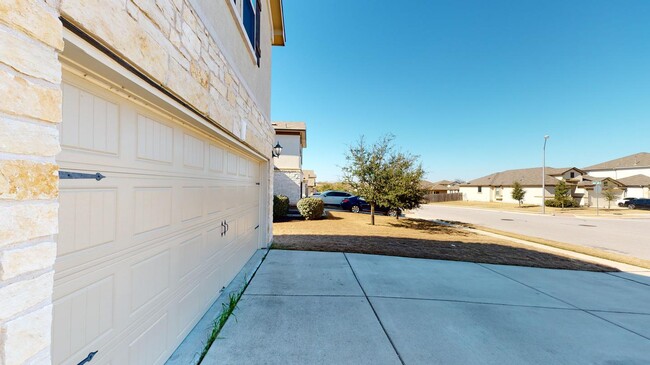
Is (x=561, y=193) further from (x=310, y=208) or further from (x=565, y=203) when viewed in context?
(x=310, y=208)

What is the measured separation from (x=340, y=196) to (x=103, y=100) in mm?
19814

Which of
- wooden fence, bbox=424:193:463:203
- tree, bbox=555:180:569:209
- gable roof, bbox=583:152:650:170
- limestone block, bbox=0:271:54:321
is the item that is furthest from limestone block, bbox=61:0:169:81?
gable roof, bbox=583:152:650:170

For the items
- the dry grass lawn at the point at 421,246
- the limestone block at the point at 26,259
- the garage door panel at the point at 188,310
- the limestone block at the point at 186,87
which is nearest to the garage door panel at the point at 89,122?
the limestone block at the point at 186,87

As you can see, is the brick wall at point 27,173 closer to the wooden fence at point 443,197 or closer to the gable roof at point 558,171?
the wooden fence at point 443,197

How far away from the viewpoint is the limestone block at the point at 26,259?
90cm

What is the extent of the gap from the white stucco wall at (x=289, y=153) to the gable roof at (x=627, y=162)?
59.1 metres

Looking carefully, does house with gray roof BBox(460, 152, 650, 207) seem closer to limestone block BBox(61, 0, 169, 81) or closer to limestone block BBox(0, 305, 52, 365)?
limestone block BBox(61, 0, 169, 81)

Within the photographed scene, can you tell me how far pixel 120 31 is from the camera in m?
1.47

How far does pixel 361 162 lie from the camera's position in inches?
502

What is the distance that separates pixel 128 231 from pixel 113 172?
1.64 ft

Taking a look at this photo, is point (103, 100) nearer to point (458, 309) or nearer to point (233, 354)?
point (233, 354)

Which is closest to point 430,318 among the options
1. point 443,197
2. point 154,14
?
point 154,14

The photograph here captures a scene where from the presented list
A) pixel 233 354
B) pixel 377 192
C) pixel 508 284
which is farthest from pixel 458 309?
pixel 377 192

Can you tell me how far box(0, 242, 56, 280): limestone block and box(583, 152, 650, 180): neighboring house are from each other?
65.5 metres
